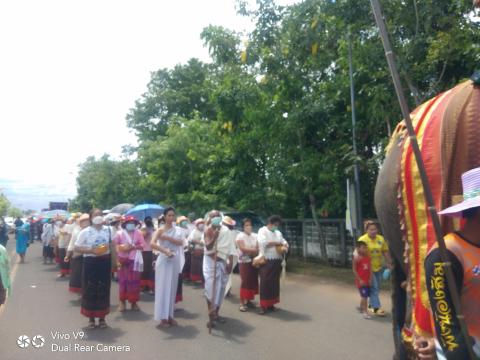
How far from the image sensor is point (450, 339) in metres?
1.92

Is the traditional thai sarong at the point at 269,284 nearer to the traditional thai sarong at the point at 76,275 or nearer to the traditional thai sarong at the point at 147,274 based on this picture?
the traditional thai sarong at the point at 147,274

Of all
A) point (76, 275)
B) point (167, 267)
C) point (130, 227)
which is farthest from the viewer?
point (76, 275)

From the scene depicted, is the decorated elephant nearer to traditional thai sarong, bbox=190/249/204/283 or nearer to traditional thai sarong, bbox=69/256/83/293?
traditional thai sarong, bbox=69/256/83/293

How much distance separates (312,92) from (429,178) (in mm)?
11125

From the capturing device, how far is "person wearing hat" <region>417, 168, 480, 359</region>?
6.27 feet

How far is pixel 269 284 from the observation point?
839 centimetres

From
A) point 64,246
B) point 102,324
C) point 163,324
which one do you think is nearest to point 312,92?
point 64,246

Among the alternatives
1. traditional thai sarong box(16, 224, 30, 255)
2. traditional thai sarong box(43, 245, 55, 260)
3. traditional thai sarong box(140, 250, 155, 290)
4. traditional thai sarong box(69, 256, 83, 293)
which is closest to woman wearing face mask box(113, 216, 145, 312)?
traditional thai sarong box(69, 256, 83, 293)

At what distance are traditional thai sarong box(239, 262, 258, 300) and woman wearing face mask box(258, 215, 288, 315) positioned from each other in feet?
1.56

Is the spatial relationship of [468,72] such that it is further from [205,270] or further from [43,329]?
[43,329]

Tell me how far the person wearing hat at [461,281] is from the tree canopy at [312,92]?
23.4 feet

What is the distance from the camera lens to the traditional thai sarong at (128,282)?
28.5 feet

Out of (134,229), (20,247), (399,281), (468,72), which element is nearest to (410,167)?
(399,281)

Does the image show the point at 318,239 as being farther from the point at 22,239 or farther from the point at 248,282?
the point at 22,239
